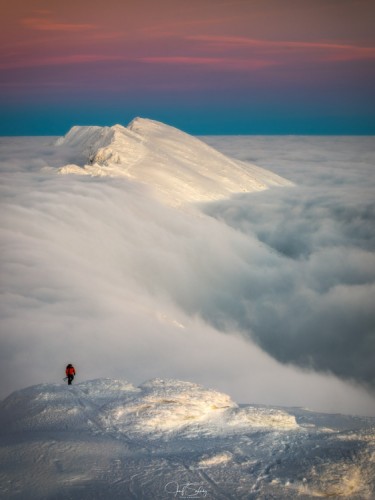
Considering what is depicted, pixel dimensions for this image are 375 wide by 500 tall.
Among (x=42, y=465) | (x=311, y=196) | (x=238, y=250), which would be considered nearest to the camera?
(x=42, y=465)

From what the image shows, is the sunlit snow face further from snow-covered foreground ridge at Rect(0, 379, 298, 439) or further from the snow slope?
the snow slope

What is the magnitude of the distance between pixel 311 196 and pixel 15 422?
77788 mm

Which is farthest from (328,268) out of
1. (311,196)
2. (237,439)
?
(237,439)

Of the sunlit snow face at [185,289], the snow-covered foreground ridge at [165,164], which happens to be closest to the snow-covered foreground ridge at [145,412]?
the sunlit snow face at [185,289]

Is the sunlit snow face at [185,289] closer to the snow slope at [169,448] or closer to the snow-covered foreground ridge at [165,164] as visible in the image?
the snow-covered foreground ridge at [165,164]

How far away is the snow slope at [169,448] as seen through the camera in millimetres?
7551

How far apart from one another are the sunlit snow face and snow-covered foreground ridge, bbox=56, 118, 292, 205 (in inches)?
88.4

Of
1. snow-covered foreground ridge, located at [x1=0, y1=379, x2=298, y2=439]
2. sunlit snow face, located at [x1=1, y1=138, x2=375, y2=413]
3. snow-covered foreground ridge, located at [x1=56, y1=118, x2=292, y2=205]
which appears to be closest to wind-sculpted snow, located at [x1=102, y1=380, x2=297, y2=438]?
snow-covered foreground ridge, located at [x1=0, y1=379, x2=298, y2=439]

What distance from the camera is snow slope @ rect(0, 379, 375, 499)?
755 centimetres

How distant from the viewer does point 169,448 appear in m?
8.91

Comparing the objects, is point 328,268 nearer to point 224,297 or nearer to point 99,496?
point 224,297

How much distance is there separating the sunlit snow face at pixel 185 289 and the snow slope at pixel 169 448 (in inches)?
401

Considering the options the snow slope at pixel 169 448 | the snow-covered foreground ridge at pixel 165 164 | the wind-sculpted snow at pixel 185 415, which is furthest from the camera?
the snow-covered foreground ridge at pixel 165 164

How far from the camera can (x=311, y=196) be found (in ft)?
269
